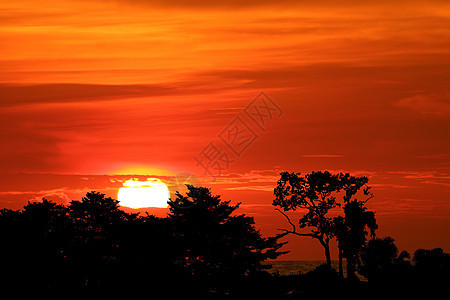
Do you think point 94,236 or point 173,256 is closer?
point 173,256

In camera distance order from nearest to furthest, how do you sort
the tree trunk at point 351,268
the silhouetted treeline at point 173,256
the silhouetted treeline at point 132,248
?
the silhouetted treeline at point 173,256 < the silhouetted treeline at point 132,248 < the tree trunk at point 351,268

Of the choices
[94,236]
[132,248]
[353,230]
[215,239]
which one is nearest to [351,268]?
[353,230]

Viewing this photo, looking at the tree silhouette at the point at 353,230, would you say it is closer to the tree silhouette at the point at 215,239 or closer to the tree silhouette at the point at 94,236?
the tree silhouette at the point at 215,239

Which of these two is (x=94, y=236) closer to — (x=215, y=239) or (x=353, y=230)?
(x=215, y=239)

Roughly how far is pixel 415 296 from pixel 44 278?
118 feet

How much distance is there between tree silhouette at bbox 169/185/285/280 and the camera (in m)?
80.6

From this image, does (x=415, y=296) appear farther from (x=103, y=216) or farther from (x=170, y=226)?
(x=103, y=216)

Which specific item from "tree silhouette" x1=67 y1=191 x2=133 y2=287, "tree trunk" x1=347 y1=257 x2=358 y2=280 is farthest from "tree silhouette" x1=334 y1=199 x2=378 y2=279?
"tree silhouette" x1=67 y1=191 x2=133 y2=287

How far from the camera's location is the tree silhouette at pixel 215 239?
80625 millimetres

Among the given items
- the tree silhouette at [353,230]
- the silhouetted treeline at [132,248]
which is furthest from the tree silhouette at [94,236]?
the tree silhouette at [353,230]

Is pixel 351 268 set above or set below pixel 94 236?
below

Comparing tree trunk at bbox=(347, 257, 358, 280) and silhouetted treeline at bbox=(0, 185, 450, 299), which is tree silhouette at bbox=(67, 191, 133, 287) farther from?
tree trunk at bbox=(347, 257, 358, 280)

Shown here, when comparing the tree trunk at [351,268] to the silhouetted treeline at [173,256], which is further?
the tree trunk at [351,268]

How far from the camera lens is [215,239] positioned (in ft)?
272
